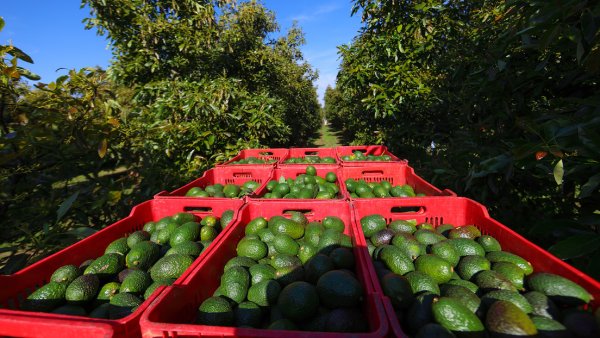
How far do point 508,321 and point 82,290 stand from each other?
2072 mm

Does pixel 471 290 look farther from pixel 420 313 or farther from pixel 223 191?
pixel 223 191

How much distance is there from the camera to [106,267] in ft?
5.72

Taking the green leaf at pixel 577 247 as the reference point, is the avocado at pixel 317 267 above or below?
below

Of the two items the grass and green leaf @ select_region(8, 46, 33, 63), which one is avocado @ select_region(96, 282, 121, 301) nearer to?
green leaf @ select_region(8, 46, 33, 63)

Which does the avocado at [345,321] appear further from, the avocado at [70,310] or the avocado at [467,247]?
the avocado at [70,310]

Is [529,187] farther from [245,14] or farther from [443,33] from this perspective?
[245,14]

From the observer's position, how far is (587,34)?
143 centimetres

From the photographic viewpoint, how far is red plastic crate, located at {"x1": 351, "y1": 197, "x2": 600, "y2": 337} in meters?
1.29

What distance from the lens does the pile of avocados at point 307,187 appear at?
2.97 meters

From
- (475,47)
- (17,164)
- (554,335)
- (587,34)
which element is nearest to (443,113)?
(475,47)

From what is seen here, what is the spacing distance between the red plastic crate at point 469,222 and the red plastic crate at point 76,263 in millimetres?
1033

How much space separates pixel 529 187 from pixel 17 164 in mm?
4770

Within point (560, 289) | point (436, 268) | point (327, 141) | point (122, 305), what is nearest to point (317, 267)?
point (436, 268)

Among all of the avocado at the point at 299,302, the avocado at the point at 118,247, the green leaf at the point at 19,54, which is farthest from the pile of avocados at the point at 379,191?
the green leaf at the point at 19,54
